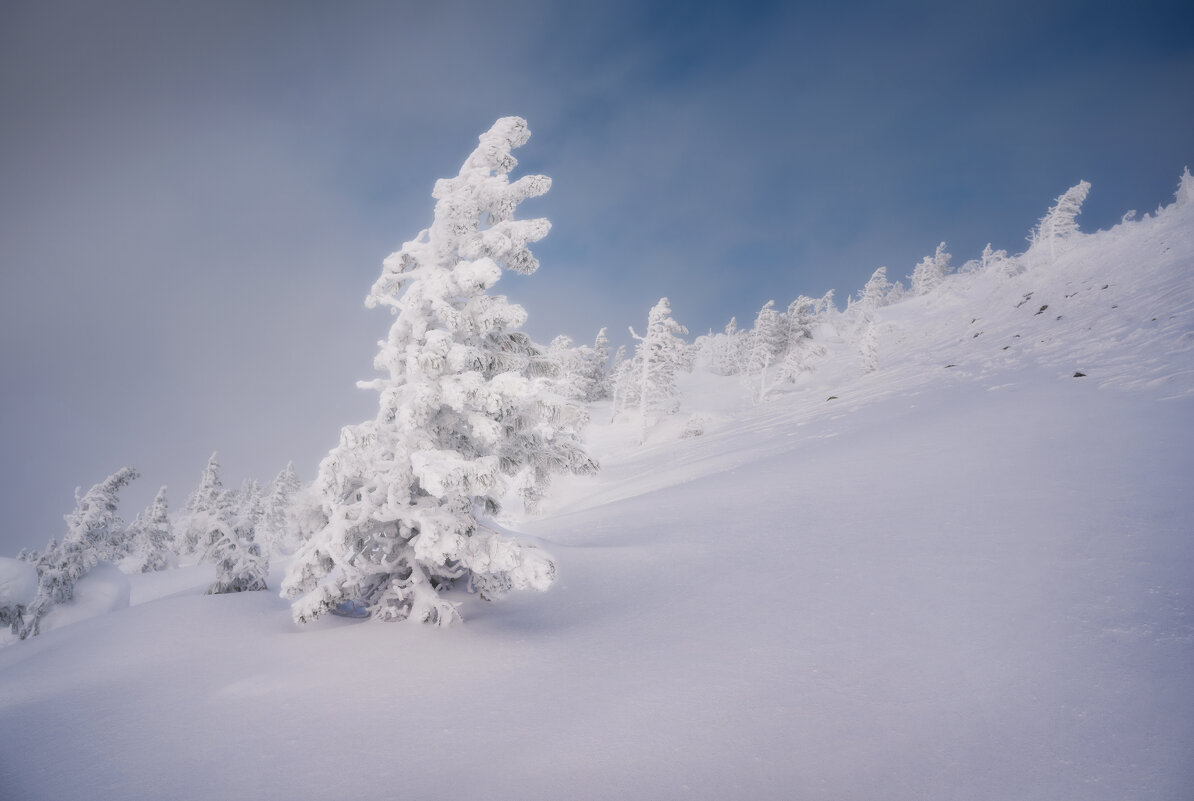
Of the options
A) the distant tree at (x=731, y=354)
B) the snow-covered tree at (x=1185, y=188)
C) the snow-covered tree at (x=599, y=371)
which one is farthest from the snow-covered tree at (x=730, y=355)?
the snow-covered tree at (x=1185, y=188)

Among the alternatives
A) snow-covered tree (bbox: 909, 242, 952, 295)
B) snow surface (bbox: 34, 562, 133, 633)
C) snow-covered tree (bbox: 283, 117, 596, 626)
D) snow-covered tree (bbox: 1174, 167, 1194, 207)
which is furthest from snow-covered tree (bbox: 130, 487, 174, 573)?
snow-covered tree (bbox: 909, 242, 952, 295)

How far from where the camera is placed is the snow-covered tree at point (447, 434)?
7777mm

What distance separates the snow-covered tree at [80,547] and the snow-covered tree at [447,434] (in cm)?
2181

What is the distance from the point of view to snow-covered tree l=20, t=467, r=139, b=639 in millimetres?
20906

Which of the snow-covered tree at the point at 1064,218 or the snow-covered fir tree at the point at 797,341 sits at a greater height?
the snow-covered tree at the point at 1064,218

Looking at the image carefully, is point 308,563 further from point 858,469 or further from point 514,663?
point 858,469

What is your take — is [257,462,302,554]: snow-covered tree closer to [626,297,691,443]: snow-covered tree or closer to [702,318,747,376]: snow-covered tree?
[626,297,691,443]: snow-covered tree

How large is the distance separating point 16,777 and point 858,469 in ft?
55.1

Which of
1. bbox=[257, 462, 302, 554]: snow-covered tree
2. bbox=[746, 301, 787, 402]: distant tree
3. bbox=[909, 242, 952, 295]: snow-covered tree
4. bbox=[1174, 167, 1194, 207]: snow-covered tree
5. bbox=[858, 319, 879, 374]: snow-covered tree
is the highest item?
bbox=[909, 242, 952, 295]: snow-covered tree

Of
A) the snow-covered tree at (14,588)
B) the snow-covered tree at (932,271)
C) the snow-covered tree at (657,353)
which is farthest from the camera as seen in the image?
the snow-covered tree at (932,271)

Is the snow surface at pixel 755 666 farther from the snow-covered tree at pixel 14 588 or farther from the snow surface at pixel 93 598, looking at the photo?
the snow surface at pixel 93 598

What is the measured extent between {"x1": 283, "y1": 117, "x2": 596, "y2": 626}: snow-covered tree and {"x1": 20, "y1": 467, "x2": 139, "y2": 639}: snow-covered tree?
71.5 ft

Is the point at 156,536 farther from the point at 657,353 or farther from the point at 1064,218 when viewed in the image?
the point at 1064,218

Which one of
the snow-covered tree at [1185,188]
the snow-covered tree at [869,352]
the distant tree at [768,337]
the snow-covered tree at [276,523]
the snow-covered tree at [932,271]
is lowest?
the snow-covered tree at [276,523]
